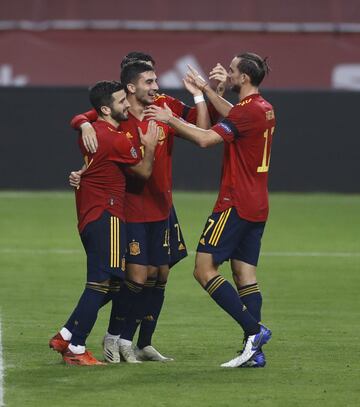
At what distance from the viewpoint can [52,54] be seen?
2878cm

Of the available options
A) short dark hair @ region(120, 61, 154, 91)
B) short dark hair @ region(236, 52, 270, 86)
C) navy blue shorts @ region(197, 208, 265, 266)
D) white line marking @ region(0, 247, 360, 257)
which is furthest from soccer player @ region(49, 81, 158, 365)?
white line marking @ region(0, 247, 360, 257)

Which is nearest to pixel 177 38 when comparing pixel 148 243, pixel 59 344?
pixel 148 243

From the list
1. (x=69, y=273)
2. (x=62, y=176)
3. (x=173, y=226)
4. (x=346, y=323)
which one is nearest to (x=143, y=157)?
(x=173, y=226)

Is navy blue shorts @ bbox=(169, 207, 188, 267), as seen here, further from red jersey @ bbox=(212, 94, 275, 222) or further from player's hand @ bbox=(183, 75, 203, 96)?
player's hand @ bbox=(183, 75, 203, 96)

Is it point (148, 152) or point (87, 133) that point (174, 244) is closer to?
point (148, 152)

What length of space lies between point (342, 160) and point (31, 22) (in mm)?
8847

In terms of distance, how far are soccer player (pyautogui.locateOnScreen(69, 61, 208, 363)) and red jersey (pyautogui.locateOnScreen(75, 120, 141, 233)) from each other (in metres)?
0.24

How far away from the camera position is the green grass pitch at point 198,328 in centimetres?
804

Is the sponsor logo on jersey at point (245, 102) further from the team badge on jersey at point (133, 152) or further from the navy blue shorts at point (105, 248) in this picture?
the navy blue shorts at point (105, 248)

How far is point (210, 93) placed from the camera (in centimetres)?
934

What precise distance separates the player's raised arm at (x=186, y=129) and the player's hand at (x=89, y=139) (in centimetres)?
41

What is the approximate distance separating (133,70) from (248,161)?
3.54 ft

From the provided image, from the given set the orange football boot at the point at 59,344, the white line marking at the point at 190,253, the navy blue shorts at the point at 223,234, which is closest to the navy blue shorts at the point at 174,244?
the navy blue shorts at the point at 223,234

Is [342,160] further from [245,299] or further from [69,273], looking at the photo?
[245,299]
